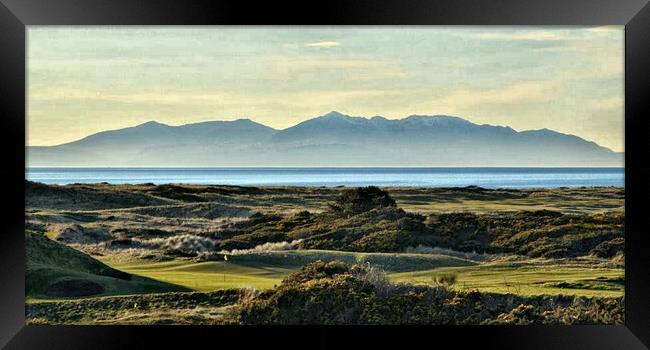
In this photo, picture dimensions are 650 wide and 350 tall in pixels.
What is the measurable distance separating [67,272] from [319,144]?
486 inches

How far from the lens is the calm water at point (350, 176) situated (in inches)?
741

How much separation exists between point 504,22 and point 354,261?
23.1 feet

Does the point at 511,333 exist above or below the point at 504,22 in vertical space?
below

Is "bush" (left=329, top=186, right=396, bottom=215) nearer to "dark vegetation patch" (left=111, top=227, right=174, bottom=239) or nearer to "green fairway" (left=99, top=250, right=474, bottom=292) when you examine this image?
"green fairway" (left=99, top=250, right=474, bottom=292)

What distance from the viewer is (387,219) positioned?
14664 mm

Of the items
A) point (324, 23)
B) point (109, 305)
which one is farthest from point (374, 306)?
point (109, 305)

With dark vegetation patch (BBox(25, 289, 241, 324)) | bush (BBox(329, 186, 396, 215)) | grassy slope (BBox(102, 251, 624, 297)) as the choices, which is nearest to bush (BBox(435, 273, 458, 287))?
grassy slope (BBox(102, 251, 624, 297))

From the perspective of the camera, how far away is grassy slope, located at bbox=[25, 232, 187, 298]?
9789 mm

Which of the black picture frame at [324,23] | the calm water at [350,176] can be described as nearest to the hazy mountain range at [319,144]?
the calm water at [350,176]

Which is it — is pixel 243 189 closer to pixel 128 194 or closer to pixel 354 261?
pixel 128 194

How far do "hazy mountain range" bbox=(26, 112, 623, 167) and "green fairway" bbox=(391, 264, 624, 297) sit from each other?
14.6 ft

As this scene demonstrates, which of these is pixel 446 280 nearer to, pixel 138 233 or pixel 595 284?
pixel 595 284

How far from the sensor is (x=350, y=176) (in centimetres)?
2139

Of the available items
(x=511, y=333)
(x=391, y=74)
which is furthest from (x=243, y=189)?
(x=511, y=333)
